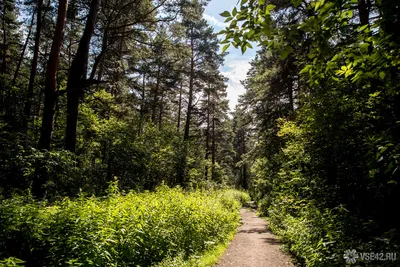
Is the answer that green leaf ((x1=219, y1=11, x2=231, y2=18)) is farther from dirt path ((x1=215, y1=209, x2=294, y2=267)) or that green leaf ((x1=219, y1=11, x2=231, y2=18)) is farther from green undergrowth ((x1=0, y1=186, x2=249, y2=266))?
dirt path ((x1=215, y1=209, x2=294, y2=267))

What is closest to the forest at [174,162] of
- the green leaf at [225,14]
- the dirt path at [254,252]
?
the green leaf at [225,14]

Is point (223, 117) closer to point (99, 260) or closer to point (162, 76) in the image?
point (162, 76)

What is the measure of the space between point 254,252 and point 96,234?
20.2 ft

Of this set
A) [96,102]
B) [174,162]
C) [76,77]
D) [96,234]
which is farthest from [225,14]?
[174,162]

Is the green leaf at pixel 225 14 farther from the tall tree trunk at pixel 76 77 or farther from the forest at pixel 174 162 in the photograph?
the tall tree trunk at pixel 76 77

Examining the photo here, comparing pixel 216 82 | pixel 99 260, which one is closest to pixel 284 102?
pixel 216 82

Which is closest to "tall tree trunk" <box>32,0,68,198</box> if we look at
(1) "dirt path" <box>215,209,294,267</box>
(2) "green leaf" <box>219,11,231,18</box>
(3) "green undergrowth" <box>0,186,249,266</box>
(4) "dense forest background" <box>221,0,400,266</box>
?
(3) "green undergrowth" <box>0,186,249,266</box>

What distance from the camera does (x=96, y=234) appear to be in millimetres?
3939

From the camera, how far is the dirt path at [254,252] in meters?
6.98

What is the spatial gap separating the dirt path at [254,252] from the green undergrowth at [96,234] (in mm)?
651

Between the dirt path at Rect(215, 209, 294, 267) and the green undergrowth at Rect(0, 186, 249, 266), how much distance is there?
651 millimetres

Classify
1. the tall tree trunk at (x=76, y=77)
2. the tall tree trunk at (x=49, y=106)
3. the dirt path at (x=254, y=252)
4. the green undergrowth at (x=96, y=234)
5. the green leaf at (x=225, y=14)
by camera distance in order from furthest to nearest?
1. the tall tree trunk at (x=76, y=77)
2. the dirt path at (x=254, y=252)
3. the tall tree trunk at (x=49, y=106)
4. the green undergrowth at (x=96, y=234)
5. the green leaf at (x=225, y=14)

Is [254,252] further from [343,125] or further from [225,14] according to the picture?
[225,14]

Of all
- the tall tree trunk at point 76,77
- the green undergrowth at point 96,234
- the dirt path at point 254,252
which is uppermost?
the tall tree trunk at point 76,77
